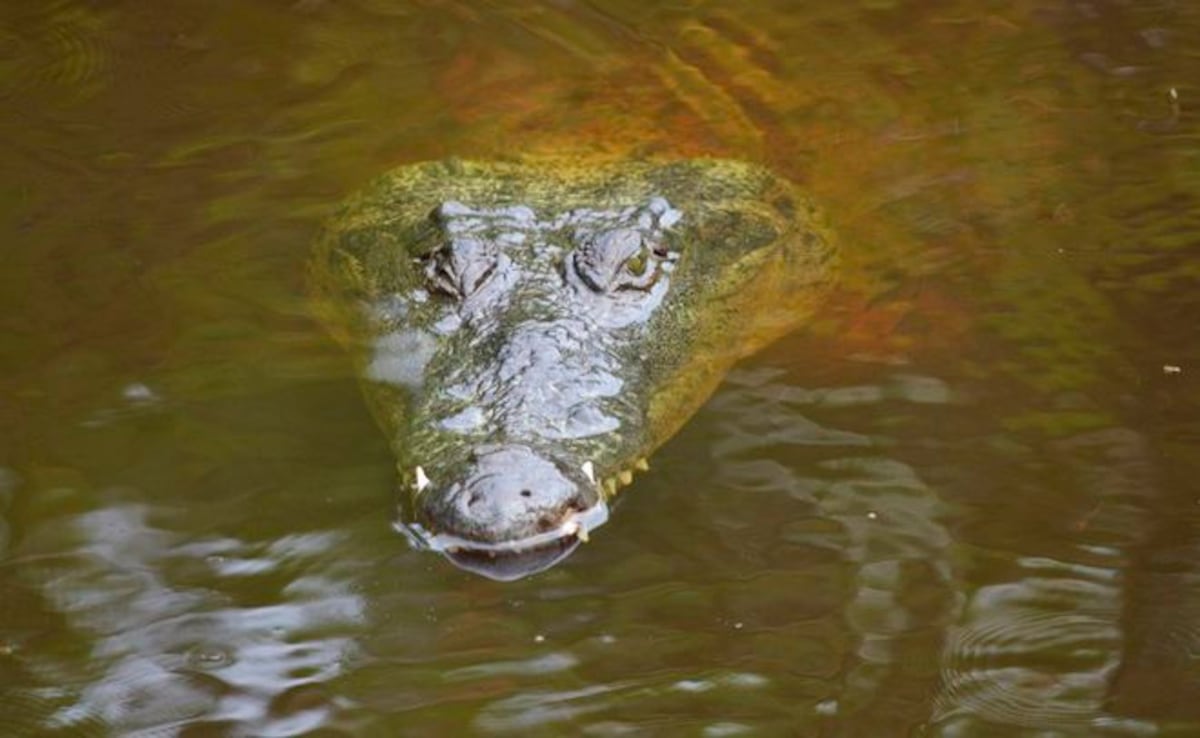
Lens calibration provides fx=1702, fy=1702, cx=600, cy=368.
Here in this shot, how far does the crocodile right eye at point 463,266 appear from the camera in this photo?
5.21m

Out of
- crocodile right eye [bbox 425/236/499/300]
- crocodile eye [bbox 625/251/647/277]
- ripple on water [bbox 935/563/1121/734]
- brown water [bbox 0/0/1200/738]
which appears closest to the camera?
ripple on water [bbox 935/563/1121/734]

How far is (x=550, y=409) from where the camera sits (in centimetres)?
459

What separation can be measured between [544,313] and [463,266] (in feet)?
1.15

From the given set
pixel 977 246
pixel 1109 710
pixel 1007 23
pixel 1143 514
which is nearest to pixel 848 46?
pixel 1007 23

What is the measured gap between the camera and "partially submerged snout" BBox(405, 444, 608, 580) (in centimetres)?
410

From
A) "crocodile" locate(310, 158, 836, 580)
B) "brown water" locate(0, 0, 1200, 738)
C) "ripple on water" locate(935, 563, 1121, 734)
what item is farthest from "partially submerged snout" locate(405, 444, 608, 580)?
"ripple on water" locate(935, 563, 1121, 734)

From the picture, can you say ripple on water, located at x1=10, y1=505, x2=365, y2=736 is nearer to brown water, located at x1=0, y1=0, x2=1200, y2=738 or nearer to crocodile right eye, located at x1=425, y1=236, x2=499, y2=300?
brown water, located at x1=0, y1=0, x2=1200, y2=738

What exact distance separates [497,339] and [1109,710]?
1.96 metres

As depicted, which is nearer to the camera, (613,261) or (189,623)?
(189,623)

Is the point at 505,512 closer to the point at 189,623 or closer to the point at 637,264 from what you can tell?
the point at 189,623

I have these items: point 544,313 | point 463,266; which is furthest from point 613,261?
point 463,266

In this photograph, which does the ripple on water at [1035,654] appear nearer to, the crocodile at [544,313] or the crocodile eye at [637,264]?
the crocodile at [544,313]

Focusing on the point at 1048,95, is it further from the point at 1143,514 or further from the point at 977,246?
the point at 1143,514

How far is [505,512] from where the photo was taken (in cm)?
409
